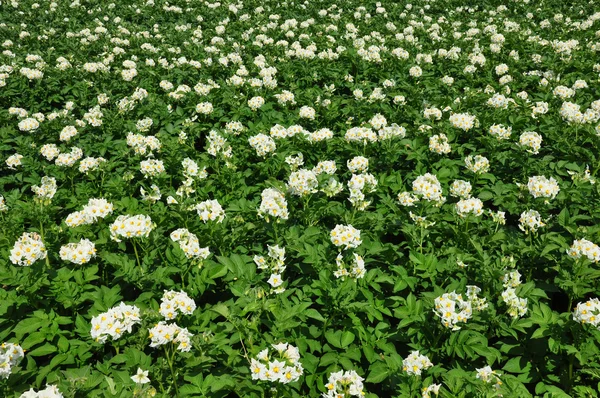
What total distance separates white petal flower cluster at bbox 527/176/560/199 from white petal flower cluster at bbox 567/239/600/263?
72 cm

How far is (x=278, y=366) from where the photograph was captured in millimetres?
2344

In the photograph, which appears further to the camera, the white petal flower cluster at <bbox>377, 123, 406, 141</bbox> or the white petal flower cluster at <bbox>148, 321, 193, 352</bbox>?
the white petal flower cluster at <bbox>377, 123, 406, 141</bbox>

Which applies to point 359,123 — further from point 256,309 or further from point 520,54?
point 520,54

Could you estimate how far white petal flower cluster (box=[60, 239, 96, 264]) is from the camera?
3189 millimetres

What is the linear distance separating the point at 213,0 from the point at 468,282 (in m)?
11.2

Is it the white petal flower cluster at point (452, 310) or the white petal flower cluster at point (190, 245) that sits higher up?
the white petal flower cluster at point (452, 310)

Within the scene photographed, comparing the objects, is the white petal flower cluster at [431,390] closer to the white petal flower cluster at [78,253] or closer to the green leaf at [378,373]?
the green leaf at [378,373]

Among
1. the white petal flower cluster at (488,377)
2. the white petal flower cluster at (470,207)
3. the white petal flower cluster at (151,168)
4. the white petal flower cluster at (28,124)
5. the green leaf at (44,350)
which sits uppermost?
the white petal flower cluster at (470,207)

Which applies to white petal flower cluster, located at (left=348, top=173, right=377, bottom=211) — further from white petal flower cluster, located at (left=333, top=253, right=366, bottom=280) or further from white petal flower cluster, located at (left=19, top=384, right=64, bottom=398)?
white petal flower cluster, located at (left=19, top=384, right=64, bottom=398)

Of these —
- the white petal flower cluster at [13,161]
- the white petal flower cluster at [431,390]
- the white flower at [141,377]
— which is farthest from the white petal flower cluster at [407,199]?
the white petal flower cluster at [13,161]

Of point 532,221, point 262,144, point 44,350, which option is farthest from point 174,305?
point 532,221

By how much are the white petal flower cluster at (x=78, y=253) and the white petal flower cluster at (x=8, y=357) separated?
2.68ft

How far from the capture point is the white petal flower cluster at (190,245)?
3.20 meters

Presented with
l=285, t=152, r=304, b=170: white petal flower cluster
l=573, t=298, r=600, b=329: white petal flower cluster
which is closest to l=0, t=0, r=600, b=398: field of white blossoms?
l=573, t=298, r=600, b=329: white petal flower cluster
